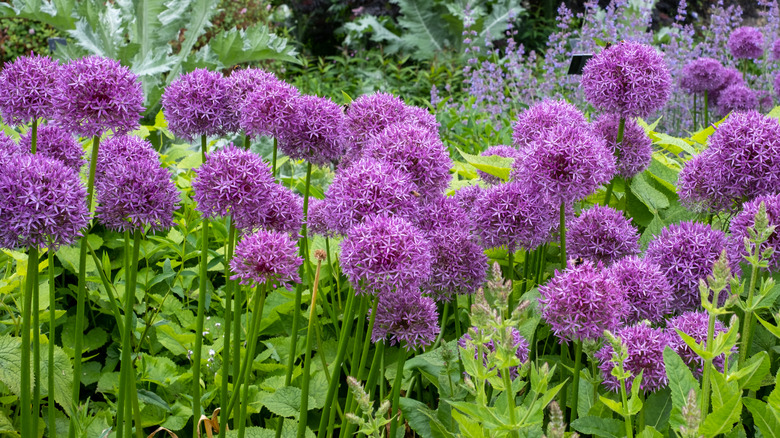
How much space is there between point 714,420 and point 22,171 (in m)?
1.40

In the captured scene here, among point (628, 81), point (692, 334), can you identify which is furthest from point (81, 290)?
point (628, 81)

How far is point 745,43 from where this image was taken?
16.7ft

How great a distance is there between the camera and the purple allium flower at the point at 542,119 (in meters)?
2.10

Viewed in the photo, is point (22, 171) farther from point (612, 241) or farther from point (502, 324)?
point (612, 241)

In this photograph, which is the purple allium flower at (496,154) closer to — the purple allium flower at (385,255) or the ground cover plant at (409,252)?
the ground cover plant at (409,252)

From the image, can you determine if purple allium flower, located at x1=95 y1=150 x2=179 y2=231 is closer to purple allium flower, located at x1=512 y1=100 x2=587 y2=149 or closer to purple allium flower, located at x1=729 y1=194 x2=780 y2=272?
purple allium flower, located at x1=512 y1=100 x2=587 y2=149

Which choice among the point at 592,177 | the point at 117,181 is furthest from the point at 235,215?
the point at 592,177

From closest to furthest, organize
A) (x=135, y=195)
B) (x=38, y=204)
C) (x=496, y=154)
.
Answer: (x=38, y=204), (x=135, y=195), (x=496, y=154)

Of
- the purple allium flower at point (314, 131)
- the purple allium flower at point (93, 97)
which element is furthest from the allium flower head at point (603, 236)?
the purple allium flower at point (93, 97)

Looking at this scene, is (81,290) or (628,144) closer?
(81,290)

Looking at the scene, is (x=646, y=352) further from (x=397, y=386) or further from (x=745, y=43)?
(x=745, y=43)

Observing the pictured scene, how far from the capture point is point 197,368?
179cm

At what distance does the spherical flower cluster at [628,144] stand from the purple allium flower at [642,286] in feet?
2.10

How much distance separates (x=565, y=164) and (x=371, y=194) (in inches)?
19.7
